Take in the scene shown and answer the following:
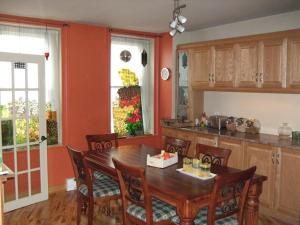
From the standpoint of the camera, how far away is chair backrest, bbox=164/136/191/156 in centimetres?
373

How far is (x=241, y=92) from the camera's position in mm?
4695

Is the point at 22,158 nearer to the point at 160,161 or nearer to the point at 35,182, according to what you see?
the point at 35,182

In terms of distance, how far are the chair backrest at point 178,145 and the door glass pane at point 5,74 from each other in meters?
2.10

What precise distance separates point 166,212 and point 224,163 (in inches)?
34.4

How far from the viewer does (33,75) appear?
423 centimetres

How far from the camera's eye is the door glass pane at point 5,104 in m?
3.95

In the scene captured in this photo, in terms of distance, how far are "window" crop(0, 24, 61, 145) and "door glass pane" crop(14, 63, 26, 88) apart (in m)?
0.04

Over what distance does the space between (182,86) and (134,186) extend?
117 inches

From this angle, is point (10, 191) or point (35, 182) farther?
point (35, 182)

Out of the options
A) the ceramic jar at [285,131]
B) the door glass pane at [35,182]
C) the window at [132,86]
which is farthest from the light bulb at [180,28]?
the door glass pane at [35,182]

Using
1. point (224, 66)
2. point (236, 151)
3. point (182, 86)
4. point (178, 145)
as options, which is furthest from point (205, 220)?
point (182, 86)

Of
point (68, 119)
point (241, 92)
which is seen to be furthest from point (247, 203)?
point (68, 119)

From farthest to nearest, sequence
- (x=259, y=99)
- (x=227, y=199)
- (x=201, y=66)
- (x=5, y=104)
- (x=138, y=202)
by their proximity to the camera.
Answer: (x=201, y=66) < (x=259, y=99) < (x=5, y=104) < (x=138, y=202) < (x=227, y=199)

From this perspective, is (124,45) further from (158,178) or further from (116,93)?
(158,178)
